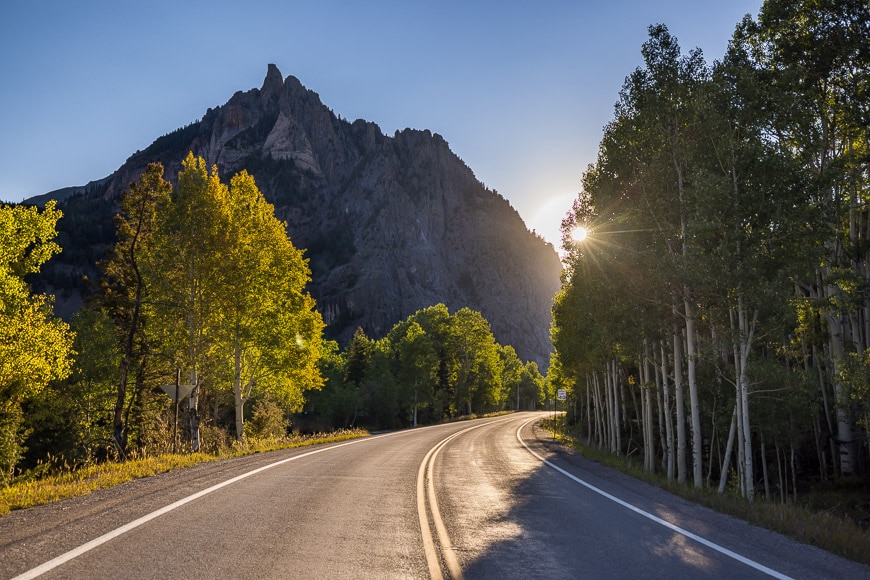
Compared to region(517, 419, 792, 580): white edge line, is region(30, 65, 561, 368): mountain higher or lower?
higher

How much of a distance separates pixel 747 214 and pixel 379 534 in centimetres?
1422

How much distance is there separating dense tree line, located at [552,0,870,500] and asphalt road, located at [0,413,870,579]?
6.85 meters

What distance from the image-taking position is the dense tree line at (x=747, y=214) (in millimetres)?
14445

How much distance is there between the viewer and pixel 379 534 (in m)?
6.93

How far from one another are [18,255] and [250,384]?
10115 mm

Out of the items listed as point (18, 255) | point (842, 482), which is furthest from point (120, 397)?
point (842, 482)

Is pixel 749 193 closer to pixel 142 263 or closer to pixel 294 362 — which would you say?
pixel 294 362

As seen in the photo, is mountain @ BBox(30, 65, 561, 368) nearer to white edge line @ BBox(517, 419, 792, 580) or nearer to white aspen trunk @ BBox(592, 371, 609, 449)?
white aspen trunk @ BBox(592, 371, 609, 449)

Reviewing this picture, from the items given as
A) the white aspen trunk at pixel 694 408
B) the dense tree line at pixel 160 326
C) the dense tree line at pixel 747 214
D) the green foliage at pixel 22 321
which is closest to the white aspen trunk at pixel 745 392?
the dense tree line at pixel 747 214

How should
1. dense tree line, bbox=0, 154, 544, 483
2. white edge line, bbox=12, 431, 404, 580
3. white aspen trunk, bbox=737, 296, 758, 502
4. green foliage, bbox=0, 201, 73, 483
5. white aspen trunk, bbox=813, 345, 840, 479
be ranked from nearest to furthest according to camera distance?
white edge line, bbox=12, 431, 404, 580
white aspen trunk, bbox=737, 296, 758, 502
green foliage, bbox=0, 201, 73, 483
dense tree line, bbox=0, 154, 544, 483
white aspen trunk, bbox=813, 345, 840, 479

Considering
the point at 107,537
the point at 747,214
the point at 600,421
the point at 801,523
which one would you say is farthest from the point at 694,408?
the point at 600,421

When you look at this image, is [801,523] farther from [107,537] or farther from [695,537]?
[107,537]

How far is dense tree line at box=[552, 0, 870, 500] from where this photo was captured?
47.4ft

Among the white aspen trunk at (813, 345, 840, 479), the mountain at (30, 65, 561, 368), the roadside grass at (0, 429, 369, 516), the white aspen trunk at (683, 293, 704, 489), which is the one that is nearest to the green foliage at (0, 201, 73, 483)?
the roadside grass at (0, 429, 369, 516)
